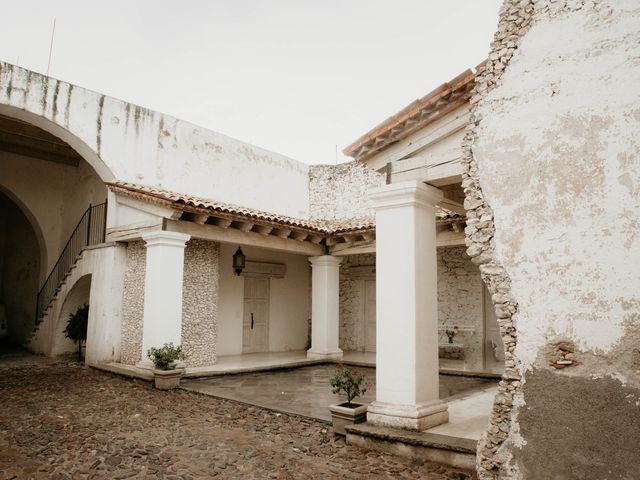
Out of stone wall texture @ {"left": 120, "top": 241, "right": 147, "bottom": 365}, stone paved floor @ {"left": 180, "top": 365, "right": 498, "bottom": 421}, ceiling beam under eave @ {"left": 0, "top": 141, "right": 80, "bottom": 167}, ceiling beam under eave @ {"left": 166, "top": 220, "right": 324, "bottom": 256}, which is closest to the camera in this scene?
stone paved floor @ {"left": 180, "top": 365, "right": 498, "bottom": 421}

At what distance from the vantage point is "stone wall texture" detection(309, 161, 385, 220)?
15062 millimetres

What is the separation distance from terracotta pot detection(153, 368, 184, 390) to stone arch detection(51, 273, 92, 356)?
5320 mm

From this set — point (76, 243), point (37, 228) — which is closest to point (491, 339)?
point (76, 243)

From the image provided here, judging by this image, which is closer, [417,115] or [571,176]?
[571,176]

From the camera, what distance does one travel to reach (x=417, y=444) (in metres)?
4.86

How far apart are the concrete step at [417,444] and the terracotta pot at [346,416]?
3.5 inches

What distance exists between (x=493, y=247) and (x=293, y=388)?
5725 millimetres

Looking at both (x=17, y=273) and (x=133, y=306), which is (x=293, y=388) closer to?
(x=133, y=306)

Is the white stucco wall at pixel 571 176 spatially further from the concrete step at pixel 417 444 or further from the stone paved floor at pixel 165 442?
the stone paved floor at pixel 165 442

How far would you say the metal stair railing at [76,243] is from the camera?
12.8 meters

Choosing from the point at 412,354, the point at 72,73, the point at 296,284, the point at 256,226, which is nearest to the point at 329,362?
the point at 296,284

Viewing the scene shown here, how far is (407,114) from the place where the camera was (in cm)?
579

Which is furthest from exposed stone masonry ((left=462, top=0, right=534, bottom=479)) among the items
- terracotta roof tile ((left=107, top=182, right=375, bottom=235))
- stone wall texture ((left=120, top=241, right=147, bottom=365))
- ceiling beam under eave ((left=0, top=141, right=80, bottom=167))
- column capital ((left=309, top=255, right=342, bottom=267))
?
ceiling beam under eave ((left=0, top=141, right=80, bottom=167))

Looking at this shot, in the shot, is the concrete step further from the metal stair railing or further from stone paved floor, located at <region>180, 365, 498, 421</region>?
the metal stair railing
